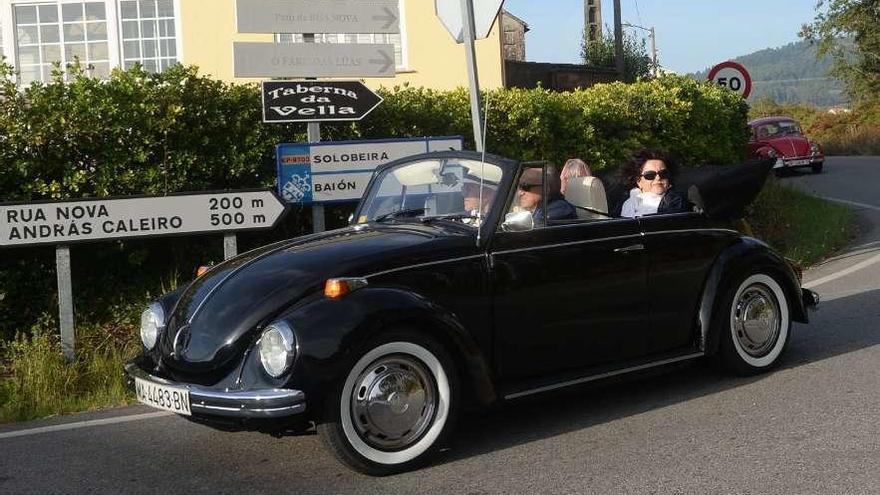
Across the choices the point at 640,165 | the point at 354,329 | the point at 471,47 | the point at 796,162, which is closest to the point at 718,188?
the point at 640,165

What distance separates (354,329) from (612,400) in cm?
218

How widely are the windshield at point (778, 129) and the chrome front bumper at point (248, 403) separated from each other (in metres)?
28.5

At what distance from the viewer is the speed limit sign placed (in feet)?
51.7

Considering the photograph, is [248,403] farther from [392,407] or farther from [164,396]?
[392,407]

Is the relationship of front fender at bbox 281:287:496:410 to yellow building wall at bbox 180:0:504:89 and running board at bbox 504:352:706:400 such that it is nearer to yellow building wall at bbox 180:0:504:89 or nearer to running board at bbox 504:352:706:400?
running board at bbox 504:352:706:400

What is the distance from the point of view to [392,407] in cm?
512

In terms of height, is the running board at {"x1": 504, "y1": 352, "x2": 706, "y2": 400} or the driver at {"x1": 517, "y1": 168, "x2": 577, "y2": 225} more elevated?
the driver at {"x1": 517, "y1": 168, "x2": 577, "y2": 225}

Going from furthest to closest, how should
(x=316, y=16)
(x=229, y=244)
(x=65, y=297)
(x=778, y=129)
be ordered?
(x=778, y=129) < (x=316, y=16) < (x=229, y=244) < (x=65, y=297)

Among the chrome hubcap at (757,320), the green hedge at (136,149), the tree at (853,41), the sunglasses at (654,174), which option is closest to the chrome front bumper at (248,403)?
the chrome hubcap at (757,320)

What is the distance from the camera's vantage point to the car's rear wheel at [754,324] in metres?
6.65

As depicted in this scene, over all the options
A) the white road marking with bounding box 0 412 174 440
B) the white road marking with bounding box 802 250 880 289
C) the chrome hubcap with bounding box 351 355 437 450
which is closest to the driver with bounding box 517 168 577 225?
the chrome hubcap with bounding box 351 355 437 450

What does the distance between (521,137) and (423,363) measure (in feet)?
21.2

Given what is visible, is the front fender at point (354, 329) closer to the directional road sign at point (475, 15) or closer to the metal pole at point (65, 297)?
the directional road sign at point (475, 15)

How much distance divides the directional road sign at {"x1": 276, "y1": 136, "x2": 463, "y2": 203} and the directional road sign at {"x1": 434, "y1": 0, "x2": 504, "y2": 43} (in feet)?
5.07
